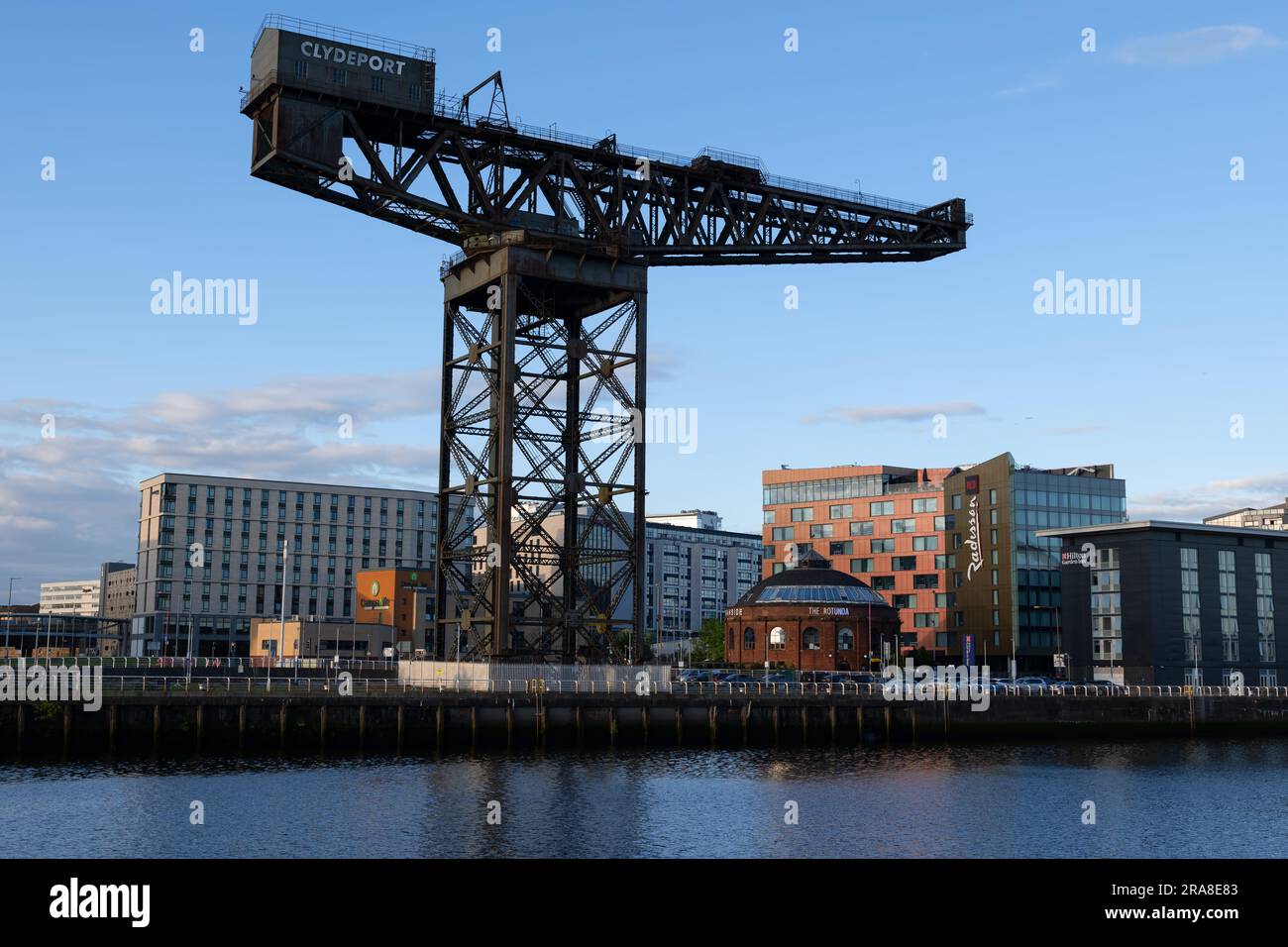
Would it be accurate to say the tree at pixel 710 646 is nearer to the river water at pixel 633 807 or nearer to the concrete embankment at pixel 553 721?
the concrete embankment at pixel 553 721

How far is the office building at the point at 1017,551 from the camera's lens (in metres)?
143

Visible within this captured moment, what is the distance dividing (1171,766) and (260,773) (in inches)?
1888

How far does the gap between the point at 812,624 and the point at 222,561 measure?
337 ft

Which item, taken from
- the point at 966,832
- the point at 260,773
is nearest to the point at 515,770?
the point at 260,773

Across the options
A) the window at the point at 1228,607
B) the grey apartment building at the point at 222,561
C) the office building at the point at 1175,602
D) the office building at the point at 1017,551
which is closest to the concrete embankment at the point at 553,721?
the office building at the point at 1175,602

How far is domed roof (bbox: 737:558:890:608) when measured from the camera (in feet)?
431

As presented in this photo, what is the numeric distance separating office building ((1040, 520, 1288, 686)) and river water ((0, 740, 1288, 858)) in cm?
4434

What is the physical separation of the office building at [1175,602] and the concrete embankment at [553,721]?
16822 mm

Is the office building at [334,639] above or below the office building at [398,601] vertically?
below

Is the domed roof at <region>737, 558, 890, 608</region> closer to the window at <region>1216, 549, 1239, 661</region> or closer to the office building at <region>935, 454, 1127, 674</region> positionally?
the office building at <region>935, 454, 1127, 674</region>

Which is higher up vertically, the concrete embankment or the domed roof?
the domed roof

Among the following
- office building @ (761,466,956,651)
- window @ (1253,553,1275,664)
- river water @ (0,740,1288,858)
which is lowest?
river water @ (0,740,1288,858)

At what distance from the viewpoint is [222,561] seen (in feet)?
629

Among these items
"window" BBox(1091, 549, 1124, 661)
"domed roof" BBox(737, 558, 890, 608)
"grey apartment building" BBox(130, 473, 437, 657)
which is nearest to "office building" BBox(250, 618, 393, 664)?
"grey apartment building" BBox(130, 473, 437, 657)
